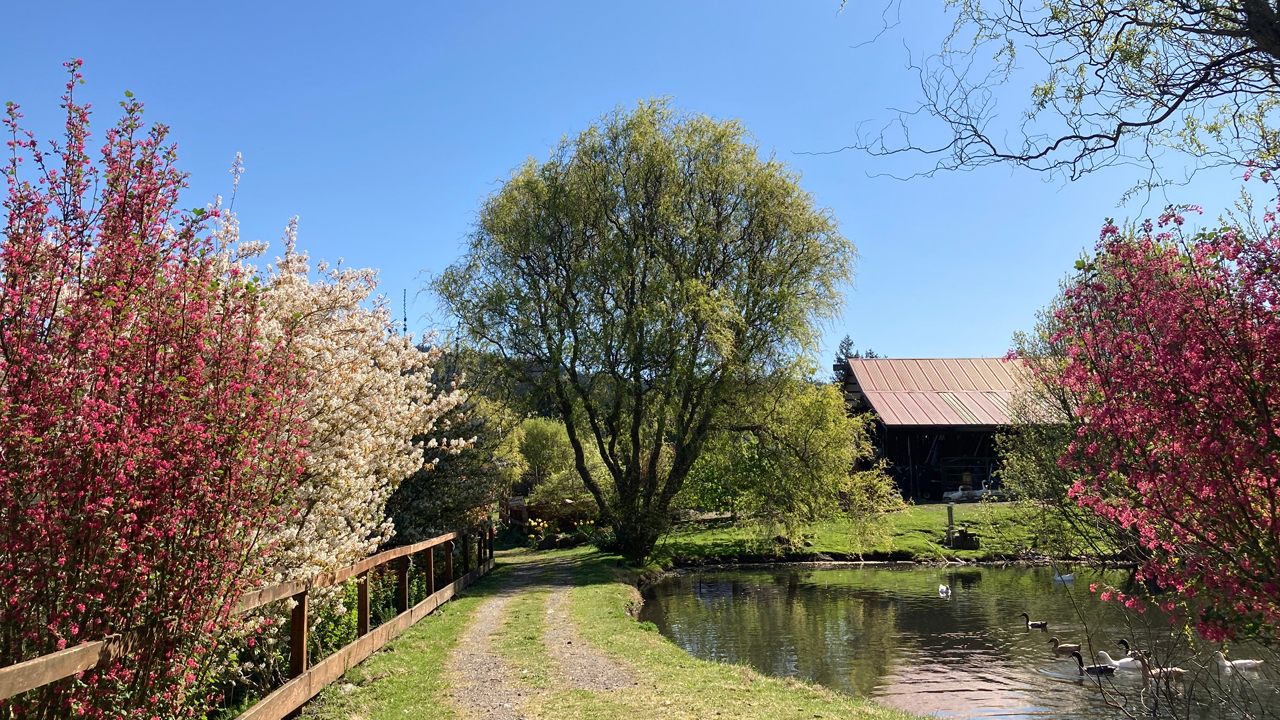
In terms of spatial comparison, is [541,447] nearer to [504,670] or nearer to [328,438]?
[504,670]

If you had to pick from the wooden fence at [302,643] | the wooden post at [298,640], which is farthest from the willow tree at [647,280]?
the wooden post at [298,640]

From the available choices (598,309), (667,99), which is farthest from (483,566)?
(667,99)

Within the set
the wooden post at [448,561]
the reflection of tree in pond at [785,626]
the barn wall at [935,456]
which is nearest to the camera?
the reflection of tree in pond at [785,626]

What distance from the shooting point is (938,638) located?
49.5ft

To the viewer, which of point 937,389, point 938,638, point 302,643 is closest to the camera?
point 302,643

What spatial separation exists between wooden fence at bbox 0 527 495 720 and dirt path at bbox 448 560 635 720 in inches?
37.7

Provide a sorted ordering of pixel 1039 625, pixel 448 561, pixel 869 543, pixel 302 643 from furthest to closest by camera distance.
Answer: pixel 869 543, pixel 1039 625, pixel 448 561, pixel 302 643

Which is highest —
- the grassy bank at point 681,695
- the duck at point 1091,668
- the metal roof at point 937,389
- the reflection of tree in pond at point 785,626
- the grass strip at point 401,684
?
the metal roof at point 937,389

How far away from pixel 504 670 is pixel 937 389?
130 ft

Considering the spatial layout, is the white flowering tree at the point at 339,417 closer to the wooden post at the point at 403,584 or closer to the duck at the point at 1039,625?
the wooden post at the point at 403,584

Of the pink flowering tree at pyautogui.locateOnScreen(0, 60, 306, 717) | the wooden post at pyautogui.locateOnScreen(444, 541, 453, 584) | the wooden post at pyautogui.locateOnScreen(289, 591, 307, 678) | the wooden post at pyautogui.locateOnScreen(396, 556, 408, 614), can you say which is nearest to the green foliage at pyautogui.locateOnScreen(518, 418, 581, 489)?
the wooden post at pyautogui.locateOnScreen(444, 541, 453, 584)

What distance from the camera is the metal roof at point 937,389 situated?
4069 centimetres

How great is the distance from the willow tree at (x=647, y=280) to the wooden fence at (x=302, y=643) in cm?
748

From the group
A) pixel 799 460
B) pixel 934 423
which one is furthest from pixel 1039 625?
pixel 934 423
